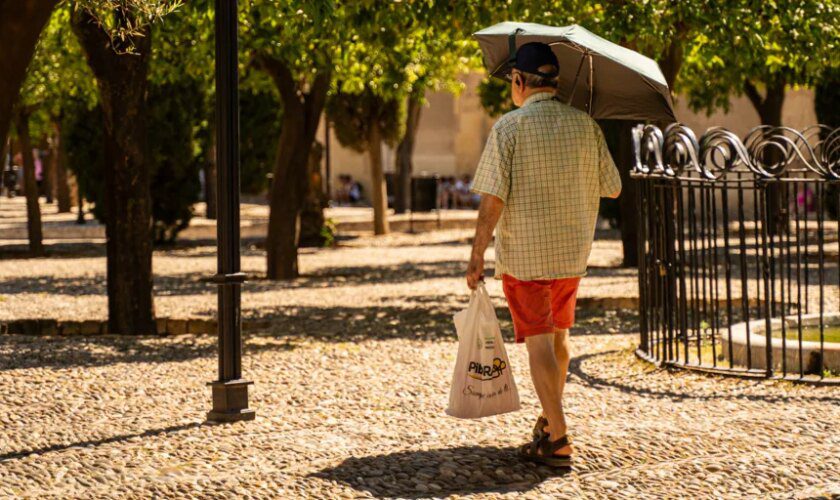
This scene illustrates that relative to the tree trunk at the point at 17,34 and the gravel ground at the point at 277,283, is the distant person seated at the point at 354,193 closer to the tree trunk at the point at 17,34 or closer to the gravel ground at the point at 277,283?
the gravel ground at the point at 277,283

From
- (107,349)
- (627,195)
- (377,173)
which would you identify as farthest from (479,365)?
(377,173)

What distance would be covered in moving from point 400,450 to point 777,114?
62.8 ft

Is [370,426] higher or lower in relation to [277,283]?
lower

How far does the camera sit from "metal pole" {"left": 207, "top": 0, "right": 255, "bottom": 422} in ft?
23.8

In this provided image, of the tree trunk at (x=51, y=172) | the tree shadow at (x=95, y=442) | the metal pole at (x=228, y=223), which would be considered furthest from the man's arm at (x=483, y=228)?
the tree trunk at (x=51, y=172)

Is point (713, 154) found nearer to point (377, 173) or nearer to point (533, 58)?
point (533, 58)

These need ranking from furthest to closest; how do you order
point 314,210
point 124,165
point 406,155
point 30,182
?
1. point 406,155
2. point 314,210
3. point 30,182
4. point 124,165

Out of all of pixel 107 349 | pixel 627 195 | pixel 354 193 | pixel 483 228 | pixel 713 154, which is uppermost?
pixel 354 193

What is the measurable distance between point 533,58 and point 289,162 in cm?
1214

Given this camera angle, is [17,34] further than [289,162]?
No

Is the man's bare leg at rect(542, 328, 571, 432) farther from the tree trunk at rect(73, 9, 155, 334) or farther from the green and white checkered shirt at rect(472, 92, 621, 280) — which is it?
the tree trunk at rect(73, 9, 155, 334)

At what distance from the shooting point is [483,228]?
6074 mm

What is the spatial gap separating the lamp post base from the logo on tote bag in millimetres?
1588

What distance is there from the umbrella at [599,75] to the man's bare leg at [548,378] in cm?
145
